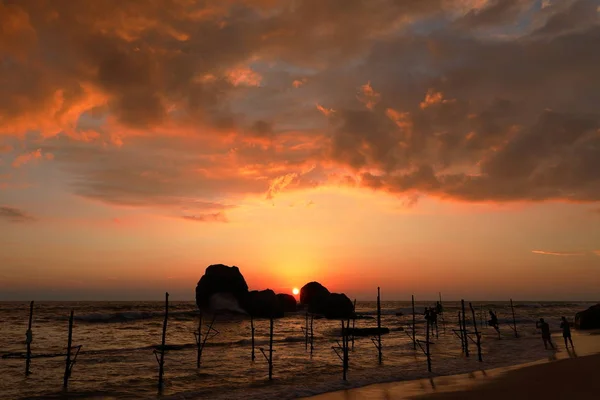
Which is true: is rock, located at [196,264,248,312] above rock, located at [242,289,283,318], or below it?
above

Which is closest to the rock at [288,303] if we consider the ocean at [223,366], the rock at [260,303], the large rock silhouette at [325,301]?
the large rock silhouette at [325,301]

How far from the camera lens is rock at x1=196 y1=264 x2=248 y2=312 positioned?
288 feet

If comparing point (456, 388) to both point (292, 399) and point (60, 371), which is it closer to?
point (292, 399)

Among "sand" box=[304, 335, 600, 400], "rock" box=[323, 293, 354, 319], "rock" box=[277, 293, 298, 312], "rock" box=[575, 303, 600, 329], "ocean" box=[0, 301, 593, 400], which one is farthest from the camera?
"rock" box=[277, 293, 298, 312]

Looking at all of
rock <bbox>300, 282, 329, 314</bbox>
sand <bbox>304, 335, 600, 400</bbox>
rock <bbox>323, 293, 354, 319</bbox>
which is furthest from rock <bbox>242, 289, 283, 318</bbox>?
sand <bbox>304, 335, 600, 400</bbox>

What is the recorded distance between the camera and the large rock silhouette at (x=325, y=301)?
83188 millimetres

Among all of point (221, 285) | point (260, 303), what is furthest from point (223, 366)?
point (221, 285)

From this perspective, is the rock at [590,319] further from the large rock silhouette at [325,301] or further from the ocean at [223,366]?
the large rock silhouette at [325,301]

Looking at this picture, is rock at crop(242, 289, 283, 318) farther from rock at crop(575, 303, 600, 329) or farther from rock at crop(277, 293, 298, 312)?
rock at crop(575, 303, 600, 329)

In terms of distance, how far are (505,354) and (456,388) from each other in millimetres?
18114

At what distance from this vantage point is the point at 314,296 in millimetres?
94125

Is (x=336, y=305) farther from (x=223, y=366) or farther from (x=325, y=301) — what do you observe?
(x=223, y=366)

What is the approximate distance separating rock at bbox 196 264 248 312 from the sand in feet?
223

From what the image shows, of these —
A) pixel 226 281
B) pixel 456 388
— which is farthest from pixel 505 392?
pixel 226 281
